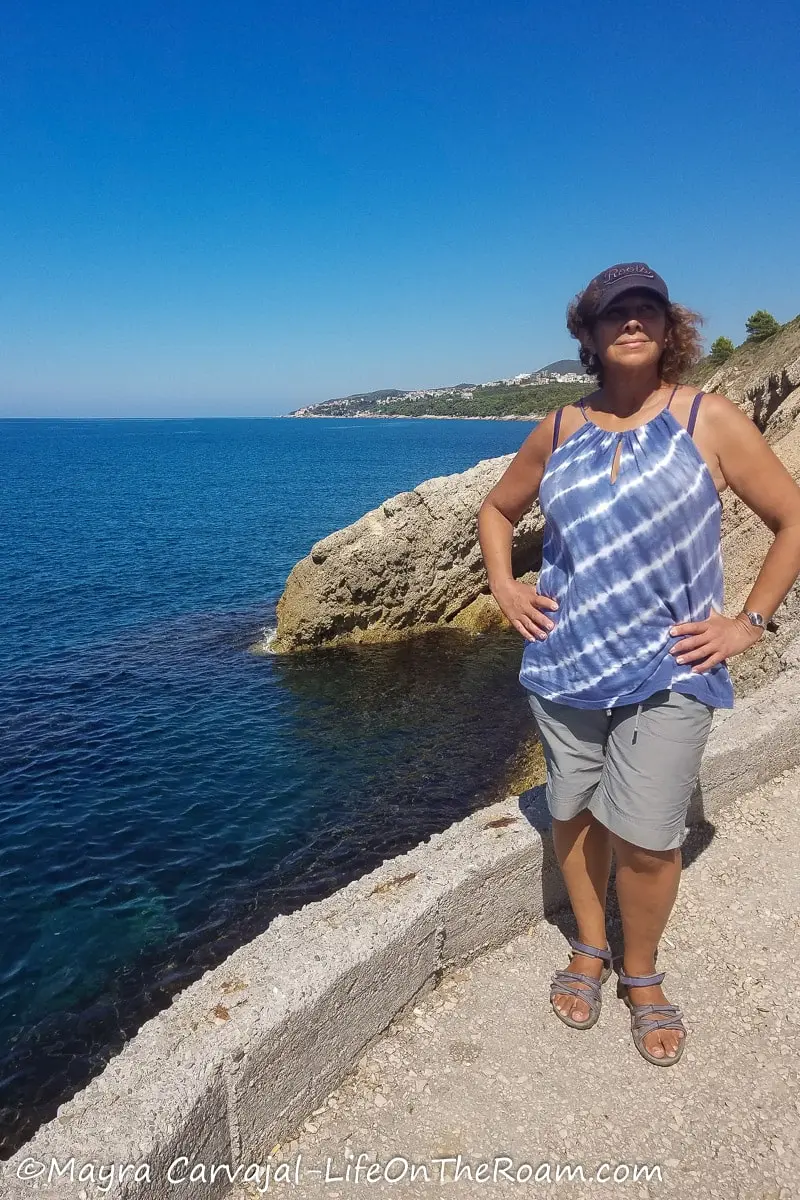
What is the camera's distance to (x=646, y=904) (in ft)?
11.4

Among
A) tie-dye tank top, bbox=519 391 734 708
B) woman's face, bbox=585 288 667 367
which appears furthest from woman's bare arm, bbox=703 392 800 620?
woman's face, bbox=585 288 667 367

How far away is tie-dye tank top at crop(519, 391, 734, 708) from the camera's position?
2996mm

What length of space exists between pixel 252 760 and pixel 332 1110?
10.5 meters

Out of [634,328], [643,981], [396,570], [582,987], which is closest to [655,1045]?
[643,981]

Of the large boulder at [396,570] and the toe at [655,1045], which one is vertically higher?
the toe at [655,1045]

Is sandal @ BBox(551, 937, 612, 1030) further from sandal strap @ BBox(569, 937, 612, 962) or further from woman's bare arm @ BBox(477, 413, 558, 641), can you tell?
woman's bare arm @ BBox(477, 413, 558, 641)

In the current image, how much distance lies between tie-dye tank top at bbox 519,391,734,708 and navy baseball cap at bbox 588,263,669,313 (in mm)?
462

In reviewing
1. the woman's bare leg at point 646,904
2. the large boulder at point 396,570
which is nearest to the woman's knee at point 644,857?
the woman's bare leg at point 646,904

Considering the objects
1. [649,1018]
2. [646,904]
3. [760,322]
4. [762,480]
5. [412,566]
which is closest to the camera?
[762,480]

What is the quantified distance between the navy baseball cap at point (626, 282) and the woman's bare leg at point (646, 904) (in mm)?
2404

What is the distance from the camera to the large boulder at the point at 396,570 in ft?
65.6

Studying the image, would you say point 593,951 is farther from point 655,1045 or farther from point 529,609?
point 529,609

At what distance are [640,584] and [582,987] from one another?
2.20m

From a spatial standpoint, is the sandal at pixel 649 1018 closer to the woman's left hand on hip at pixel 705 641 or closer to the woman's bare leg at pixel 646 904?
the woman's bare leg at pixel 646 904
